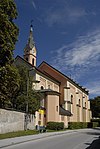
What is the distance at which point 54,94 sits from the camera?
55375mm

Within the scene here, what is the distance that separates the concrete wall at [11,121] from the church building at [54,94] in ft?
19.4

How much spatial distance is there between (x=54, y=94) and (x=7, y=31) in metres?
27.1

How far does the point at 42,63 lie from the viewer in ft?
248

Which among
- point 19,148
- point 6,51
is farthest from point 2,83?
point 19,148

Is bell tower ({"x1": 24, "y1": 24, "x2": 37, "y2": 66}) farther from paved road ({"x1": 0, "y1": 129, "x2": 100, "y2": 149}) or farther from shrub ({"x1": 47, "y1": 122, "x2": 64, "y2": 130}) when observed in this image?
paved road ({"x1": 0, "y1": 129, "x2": 100, "y2": 149})

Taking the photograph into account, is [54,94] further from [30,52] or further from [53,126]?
[30,52]

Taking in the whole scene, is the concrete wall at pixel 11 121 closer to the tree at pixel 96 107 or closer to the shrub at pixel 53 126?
the shrub at pixel 53 126

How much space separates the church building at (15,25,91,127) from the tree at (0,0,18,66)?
46.9ft

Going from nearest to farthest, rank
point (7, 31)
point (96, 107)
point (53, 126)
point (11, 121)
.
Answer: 1. point (7, 31)
2. point (11, 121)
3. point (53, 126)
4. point (96, 107)

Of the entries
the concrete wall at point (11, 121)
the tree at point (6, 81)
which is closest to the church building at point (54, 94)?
the concrete wall at point (11, 121)

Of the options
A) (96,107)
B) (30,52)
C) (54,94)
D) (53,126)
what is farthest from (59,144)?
(96,107)

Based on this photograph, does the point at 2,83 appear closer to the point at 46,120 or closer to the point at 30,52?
the point at 46,120

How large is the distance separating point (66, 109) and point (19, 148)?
177 feet

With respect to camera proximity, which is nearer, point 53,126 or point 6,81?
point 6,81
